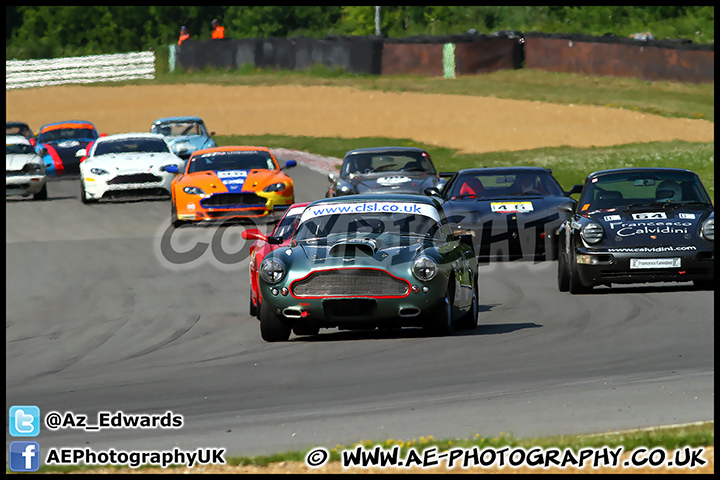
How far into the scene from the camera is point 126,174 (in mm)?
23250

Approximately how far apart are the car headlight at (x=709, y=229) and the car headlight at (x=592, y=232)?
3.44 feet

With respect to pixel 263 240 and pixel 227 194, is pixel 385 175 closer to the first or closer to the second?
pixel 227 194

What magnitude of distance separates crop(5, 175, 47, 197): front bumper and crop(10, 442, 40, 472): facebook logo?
18685 mm

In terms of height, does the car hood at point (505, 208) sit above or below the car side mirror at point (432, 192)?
below

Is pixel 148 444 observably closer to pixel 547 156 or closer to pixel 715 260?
pixel 715 260

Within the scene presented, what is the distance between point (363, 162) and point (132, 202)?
5.62 m

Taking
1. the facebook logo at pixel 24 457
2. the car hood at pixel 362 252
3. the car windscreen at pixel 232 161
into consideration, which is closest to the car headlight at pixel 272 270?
the car hood at pixel 362 252

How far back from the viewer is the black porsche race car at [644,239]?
42.1ft

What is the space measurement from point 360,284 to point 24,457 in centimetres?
411

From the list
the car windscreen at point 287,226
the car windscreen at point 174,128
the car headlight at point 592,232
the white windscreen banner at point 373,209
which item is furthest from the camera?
the car windscreen at point 174,128

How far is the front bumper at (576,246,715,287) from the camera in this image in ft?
42.0

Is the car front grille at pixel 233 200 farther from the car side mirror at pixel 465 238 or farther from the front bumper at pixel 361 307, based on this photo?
the front bumper at pixel 361 307

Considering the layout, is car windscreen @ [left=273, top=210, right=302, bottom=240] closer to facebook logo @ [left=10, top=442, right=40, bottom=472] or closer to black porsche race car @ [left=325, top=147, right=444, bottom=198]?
facebook logo @ [left=10, top=442, right=40, bottom=472]

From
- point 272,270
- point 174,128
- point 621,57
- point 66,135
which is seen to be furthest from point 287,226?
point 621,57
